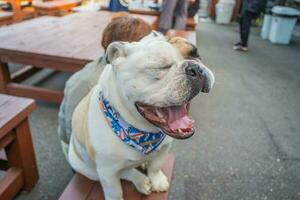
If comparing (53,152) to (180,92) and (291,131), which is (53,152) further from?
(291,131)

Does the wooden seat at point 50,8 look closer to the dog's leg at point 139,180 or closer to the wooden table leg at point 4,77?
the wooden table leg at point 4,77

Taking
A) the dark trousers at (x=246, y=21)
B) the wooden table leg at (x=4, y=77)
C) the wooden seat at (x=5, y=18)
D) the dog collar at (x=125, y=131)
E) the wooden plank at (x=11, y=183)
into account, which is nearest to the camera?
the dog collar at (x=125, y=131)

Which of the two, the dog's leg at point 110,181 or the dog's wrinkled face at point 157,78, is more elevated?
the dog's wrinkled face at point 157,78

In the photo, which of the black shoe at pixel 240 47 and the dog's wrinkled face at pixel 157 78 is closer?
the dog's wrinkled face at pixel 157 78

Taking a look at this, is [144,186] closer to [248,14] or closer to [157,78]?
[157,78]

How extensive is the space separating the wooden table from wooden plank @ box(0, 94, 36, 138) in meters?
0.68

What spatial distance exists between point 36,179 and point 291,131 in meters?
1.90

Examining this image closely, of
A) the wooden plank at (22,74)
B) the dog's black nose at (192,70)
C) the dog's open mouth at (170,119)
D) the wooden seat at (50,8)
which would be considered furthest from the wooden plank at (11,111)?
the wooden seat at (50,8)

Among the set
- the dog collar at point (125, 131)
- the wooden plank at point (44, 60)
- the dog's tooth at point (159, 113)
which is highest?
the dog's tooth at point (159, 113)

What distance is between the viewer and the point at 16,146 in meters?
1.36

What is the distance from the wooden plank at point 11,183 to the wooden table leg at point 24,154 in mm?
27

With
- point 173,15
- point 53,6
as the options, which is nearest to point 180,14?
point 173,15

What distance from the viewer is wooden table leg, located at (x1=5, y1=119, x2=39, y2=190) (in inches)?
53.3

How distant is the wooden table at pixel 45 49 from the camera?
2.01m
